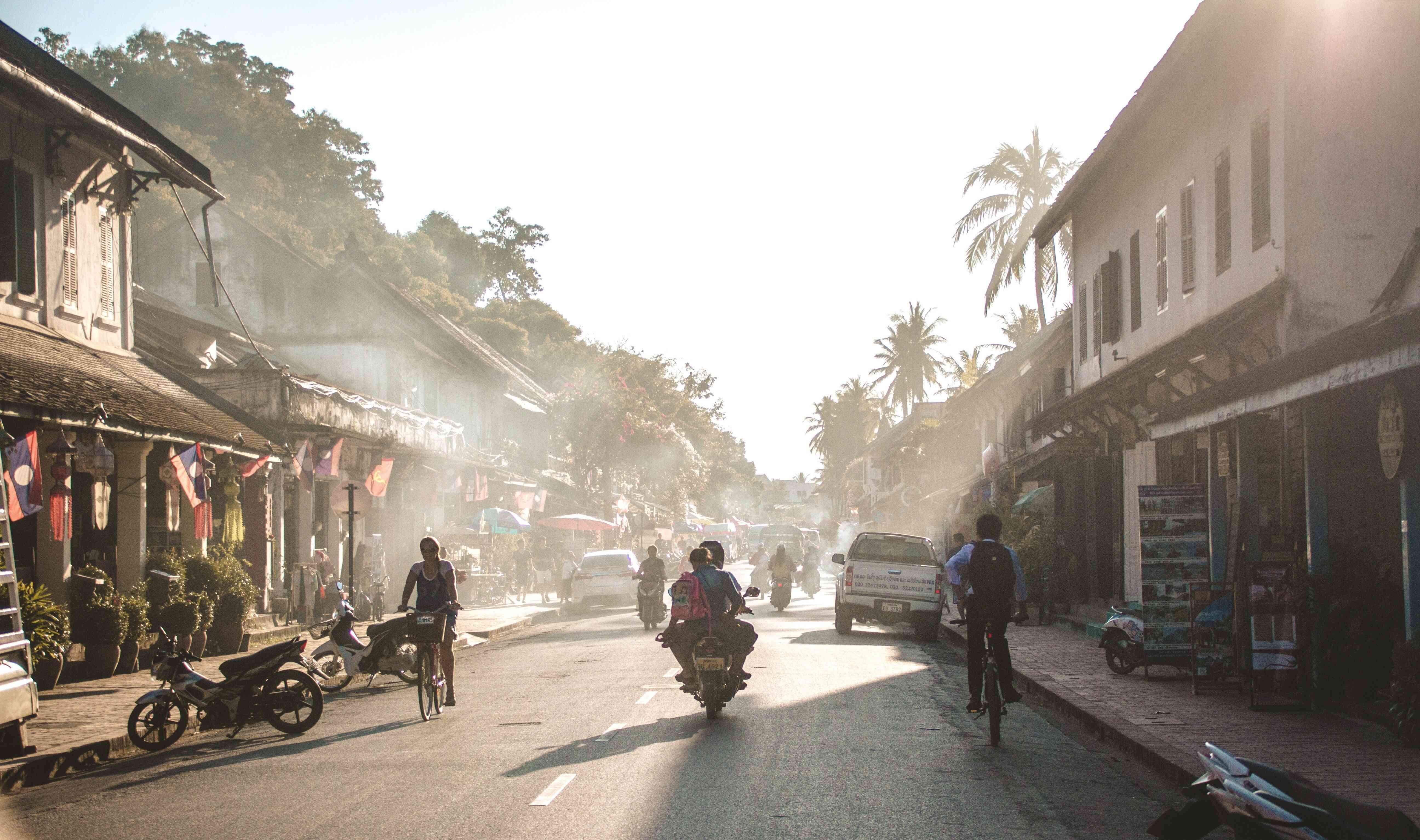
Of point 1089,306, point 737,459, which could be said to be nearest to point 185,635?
point 1089,306

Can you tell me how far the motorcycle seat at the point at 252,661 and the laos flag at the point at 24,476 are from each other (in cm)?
328

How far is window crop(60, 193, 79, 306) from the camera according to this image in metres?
18.9

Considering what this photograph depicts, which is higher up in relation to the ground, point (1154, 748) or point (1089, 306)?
point (1089, 306)

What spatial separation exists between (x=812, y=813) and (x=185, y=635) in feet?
41.1

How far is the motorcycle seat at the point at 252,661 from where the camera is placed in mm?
11828

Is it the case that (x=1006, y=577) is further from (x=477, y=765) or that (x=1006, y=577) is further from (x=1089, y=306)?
(x=1089, y=306)

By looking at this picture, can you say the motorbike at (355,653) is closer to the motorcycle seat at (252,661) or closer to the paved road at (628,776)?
the paved road at (628,776)

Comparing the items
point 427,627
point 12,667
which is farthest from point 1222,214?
point 12,667

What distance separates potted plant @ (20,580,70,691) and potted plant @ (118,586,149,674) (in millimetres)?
1432

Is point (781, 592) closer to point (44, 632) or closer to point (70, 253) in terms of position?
point (70, 253)

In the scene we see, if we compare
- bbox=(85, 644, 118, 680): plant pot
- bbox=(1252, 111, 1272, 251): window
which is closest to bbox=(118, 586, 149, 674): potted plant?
bbox=(85, 644, 118, 680): plant pot

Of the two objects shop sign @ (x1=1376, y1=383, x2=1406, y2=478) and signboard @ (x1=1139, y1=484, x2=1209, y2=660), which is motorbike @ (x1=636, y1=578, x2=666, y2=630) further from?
shop sign @ (x1=1376, y1=383, x2=1406, y2=478)

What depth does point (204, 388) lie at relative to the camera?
21531 mm

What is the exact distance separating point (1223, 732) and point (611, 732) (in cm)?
533
